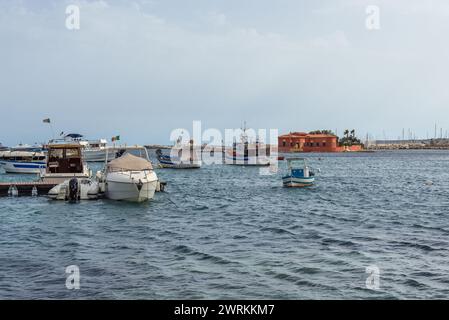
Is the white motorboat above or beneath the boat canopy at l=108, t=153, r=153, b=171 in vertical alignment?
beneath

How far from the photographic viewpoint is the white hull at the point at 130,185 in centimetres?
3741

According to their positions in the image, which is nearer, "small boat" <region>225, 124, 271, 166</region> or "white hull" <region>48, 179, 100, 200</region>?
"white hull" <region>48, 179, 100, 200</region>

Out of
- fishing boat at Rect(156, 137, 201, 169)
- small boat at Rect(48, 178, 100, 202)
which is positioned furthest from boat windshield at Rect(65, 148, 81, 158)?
fishing boat at Rect(156, 137, 201, 169)

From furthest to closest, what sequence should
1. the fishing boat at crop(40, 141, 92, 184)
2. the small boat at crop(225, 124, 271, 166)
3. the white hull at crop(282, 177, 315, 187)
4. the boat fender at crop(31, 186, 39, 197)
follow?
the small boat at crop(225, 124, 271, 166) < the white hull at crop(282, 177, 315, 187) < the fishing boat at crop(40, 141, 92, 184) < the boat fender at crop(31, 186, 39, 197)

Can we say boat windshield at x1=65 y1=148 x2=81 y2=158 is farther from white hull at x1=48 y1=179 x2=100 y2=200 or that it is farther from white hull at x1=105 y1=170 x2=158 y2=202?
white hull at x1=105 y1=170 x2=158 y2=202

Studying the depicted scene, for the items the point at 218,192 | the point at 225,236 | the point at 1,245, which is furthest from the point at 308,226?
the point at 218,192

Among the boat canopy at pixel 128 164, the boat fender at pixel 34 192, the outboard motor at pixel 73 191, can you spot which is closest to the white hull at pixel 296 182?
the boat canopy at pixel 128 164

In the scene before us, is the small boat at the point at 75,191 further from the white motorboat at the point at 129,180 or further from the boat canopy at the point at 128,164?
the boat canopy at the point at 128,164

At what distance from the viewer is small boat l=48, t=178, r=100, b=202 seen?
39.2 m

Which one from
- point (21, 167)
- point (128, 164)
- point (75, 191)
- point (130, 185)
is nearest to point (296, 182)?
point (128, 164)

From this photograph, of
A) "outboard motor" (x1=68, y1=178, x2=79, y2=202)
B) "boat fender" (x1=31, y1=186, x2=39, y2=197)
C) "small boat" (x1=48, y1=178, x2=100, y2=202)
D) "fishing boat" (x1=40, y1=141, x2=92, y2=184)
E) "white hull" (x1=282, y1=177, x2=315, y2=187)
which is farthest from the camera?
"white hull" (x1=282, y1=177, x2=315, y2=187)

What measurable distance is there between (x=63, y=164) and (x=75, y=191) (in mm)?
8591

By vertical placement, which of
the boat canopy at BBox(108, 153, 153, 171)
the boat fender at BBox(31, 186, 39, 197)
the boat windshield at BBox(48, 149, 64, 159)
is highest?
the boat windshield at BBox(48, 149, 64, 159)

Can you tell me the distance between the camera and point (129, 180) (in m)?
37.4
